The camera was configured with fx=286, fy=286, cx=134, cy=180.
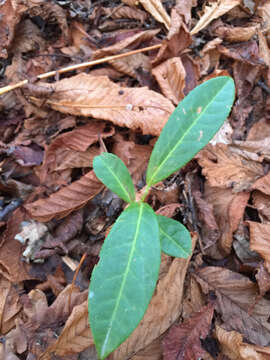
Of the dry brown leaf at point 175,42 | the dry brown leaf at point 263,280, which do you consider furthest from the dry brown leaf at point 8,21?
the dry brown leaf at point 263,280

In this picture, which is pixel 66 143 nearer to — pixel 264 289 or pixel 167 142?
pixel 167 142

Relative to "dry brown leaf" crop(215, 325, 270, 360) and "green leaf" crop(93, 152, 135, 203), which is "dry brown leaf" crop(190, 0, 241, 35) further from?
"dry brown leaf" crop(215, 325, 270, 360)

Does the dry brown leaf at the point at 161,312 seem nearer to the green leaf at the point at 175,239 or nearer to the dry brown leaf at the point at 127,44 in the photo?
the green leaf at the point at 175,239

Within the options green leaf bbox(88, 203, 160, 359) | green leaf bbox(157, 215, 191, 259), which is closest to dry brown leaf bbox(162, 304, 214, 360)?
green leaf bbox(157, 215, 191, 259)

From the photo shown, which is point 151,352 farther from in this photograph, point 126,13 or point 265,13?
point 265,13

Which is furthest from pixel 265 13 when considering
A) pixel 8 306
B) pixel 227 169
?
pixel 8 306

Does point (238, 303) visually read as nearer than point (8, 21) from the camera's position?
Yes

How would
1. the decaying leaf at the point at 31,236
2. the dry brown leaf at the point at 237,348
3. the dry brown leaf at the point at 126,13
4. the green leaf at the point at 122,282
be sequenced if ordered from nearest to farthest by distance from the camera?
the green leaf at the point at 122,282 → the dry brown leaf at the point at 237,348 → the decaying leaf at the point at 31,236 → the dry brown leaf at the point at 126,13

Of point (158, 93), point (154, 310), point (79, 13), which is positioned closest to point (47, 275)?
point (154, 310)
